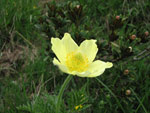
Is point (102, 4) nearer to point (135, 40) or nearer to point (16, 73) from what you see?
point (135, 40)

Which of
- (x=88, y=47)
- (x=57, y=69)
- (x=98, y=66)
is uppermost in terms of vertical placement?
(x=88, y=47)

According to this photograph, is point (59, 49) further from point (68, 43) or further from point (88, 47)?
point (88, 47)

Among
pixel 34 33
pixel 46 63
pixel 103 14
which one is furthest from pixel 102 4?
pixel 46 63

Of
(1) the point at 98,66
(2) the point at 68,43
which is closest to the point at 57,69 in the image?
(2) the point at 68,43

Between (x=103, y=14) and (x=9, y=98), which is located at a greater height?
(x=103, y=14)

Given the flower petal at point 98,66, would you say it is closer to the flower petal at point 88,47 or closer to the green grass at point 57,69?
the flower petal at point 88,47

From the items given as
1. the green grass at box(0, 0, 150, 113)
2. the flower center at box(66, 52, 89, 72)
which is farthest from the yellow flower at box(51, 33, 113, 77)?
the green grass at box(0, 0, 150, 113)
